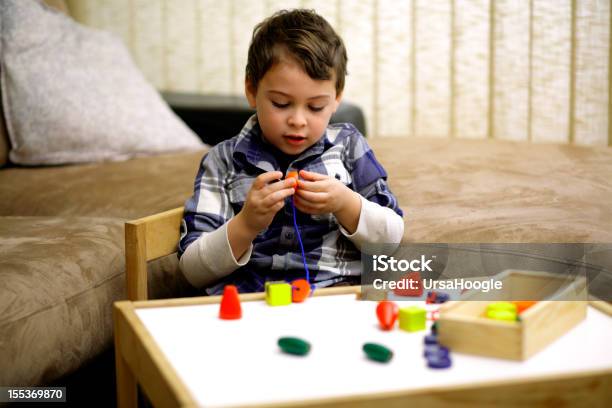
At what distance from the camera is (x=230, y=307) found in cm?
100

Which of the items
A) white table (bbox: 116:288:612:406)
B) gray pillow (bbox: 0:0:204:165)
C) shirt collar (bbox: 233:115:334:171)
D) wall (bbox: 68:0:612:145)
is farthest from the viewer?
wall (bbox: 68:0:612:145)

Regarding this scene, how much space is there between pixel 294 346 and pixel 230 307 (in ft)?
0.55

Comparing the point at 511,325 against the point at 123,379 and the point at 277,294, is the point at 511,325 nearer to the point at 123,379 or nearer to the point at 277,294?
the point at 277,294

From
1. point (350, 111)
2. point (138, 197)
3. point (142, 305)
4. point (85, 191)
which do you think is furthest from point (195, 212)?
point (350, 111)

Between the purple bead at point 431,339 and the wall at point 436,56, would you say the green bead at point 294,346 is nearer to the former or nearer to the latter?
the purple bead at point 431,339

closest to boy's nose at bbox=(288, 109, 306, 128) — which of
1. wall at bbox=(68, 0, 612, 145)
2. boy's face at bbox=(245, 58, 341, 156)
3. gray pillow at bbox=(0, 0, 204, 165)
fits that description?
boy's face at bbox=(245, 58, 341, 156)

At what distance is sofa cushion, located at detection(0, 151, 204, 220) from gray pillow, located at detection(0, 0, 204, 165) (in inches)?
2.8

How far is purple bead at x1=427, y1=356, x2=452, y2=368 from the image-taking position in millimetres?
810

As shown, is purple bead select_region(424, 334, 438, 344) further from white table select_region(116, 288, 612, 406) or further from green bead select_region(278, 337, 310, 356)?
green bead select_region(278, 337, 310, 356)

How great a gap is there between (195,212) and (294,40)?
33cm

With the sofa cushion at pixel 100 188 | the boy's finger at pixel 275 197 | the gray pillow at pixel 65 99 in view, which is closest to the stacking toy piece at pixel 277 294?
the boy's finger at pixel 275 197

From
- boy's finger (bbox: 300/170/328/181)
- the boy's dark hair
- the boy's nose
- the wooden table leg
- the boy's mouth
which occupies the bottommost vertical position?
the wooden table leg

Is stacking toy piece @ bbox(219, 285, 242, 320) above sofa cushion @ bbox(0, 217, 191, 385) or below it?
above

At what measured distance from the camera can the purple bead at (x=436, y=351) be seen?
2.73 feet
